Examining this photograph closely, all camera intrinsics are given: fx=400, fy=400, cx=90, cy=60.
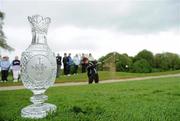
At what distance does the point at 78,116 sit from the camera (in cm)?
952

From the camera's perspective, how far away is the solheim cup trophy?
375 inches

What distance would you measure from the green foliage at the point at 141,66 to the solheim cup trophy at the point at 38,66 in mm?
39950

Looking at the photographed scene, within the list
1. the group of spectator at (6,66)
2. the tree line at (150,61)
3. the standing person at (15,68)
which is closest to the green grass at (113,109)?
the standing person at (15,68)

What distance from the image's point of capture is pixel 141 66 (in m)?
50.7

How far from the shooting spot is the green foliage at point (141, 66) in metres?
49.8

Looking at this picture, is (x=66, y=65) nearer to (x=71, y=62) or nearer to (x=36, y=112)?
(x=71, y=62)

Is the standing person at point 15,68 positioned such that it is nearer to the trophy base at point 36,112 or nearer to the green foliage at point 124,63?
the trophy base at point 36,112

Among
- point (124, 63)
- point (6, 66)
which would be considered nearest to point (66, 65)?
point (6, 66)

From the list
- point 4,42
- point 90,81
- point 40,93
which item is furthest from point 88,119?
point 4,42

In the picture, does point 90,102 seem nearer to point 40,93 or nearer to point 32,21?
point 40,93

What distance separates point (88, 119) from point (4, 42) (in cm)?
4114

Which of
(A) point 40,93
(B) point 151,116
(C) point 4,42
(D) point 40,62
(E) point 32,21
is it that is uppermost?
(C) point 4,42

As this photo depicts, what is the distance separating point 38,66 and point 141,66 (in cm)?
4194

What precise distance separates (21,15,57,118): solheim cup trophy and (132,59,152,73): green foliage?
3995cm
